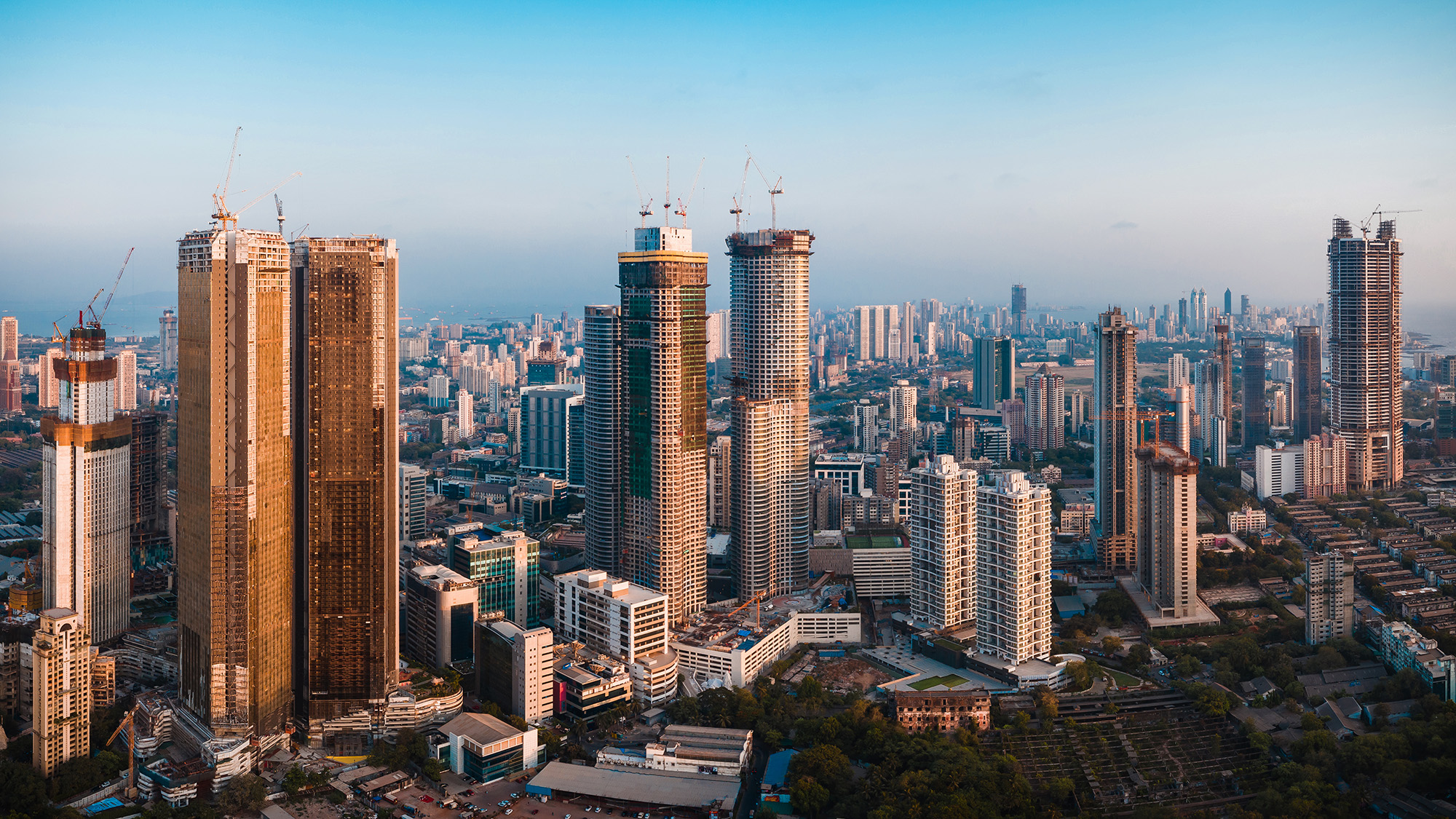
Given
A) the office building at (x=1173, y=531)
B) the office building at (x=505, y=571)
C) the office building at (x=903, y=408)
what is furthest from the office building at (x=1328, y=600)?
the office building at (x=903, y=408)

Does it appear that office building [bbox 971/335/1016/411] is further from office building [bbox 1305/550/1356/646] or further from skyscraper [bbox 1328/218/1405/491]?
office building [bbox 1305/550/1356/646]

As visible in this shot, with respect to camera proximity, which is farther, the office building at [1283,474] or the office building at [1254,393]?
the office building at [1254,393]

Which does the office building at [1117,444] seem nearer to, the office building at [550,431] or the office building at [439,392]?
the office building at [550,431]

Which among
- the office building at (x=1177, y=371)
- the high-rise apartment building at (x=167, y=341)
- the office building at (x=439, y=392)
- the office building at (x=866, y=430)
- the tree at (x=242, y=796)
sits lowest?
the tree at (x=242, y=796)

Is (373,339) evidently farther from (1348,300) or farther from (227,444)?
(1348,300)

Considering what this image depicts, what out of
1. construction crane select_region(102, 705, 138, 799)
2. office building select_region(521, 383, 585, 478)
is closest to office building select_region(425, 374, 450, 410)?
office building select_region(521, 383, 585, 478)

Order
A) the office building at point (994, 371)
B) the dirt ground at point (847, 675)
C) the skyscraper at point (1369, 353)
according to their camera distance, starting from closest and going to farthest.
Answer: the dirt ground at point (847, 675) → the skyscraper at point (1369, 353) → the office building at point (994, 371)
